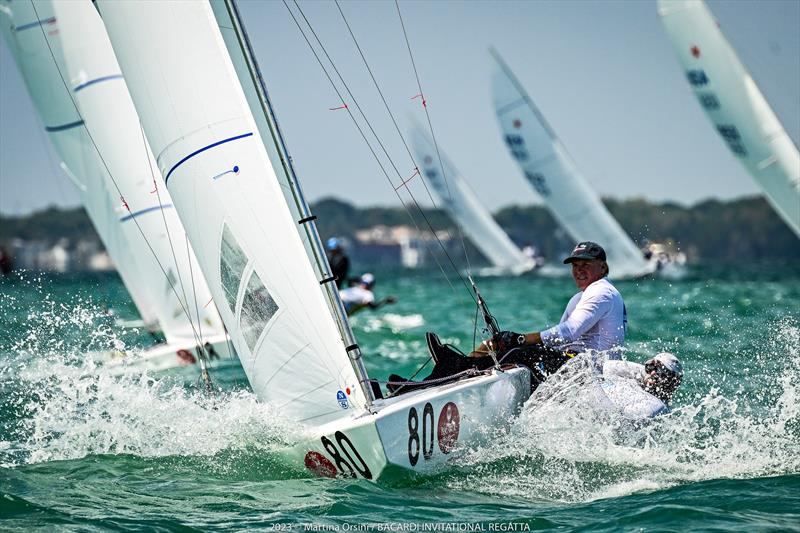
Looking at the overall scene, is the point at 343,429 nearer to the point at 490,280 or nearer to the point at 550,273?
the point at 490,280

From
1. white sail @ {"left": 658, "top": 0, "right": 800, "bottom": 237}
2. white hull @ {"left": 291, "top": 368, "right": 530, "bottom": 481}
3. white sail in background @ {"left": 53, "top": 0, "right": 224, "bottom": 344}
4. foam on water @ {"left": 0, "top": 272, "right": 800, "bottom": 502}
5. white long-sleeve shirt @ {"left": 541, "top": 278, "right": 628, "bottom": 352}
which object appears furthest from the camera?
white sail @ {"left": 658, "top": 0, "right": 800, "bottom": 237}

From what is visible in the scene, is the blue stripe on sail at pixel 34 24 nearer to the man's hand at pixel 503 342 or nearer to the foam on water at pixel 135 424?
the foam on water at pixel 135 424

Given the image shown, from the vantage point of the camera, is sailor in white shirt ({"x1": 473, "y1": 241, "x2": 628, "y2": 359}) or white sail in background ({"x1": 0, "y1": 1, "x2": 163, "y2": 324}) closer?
sailor in white shirt ({"x1": 473, "y1": 241, "x2": 628, "y2": 359})

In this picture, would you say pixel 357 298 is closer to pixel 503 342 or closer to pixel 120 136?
pixel 120 136

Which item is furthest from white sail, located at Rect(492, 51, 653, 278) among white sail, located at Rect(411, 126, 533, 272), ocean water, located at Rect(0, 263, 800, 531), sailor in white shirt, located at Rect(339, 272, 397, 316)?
ocean water, located at Rect(0, 263, 800, 531)

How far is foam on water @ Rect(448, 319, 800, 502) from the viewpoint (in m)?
4.73

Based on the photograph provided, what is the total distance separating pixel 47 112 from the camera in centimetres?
1051

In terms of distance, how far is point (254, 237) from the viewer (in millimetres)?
5141

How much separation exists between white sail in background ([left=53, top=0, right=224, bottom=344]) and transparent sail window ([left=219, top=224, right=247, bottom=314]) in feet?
12.0

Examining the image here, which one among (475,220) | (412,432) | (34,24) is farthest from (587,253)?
(475,220)

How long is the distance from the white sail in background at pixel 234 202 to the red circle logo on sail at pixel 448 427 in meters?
0.48

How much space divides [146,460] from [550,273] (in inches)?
1521

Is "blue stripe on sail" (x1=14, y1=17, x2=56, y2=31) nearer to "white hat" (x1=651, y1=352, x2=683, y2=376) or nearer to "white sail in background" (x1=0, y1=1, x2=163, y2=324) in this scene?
"white sail in background" (x1=0, y1=1, x2=163, y2=324)

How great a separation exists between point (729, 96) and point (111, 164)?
11.8 metres
